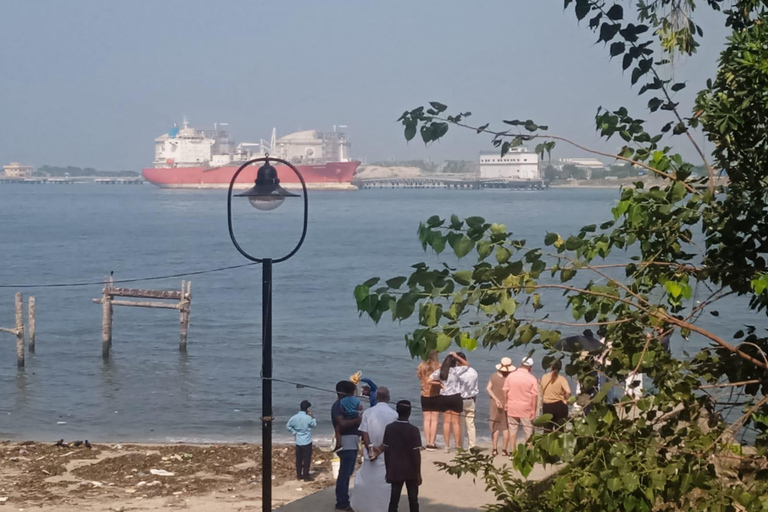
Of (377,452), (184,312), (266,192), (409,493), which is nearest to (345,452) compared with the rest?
(377,452)

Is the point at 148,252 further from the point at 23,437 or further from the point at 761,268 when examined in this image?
the point at 761,268

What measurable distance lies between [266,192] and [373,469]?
2257 millimetres

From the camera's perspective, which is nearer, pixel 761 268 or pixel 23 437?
pixel 761 268

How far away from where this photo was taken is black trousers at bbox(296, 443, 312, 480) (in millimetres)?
9742

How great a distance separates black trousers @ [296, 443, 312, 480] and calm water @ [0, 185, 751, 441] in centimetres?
221

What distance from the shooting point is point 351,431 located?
720 cm

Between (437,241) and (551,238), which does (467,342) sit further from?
(551,238)

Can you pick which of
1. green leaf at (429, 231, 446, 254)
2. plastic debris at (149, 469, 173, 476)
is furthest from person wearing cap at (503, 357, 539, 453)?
green leaf at (429, 231, 446, 254)

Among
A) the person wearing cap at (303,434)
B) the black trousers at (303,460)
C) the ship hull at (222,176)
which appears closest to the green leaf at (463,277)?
the person wearing cap at (303,434)

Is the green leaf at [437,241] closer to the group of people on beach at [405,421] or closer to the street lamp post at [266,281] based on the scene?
the street lamp post at [266,281]

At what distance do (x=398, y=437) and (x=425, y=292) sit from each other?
3.62 meters

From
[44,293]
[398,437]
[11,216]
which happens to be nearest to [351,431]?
[398,437]

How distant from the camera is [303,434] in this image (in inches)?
373

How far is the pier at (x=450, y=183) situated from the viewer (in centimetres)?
15575
